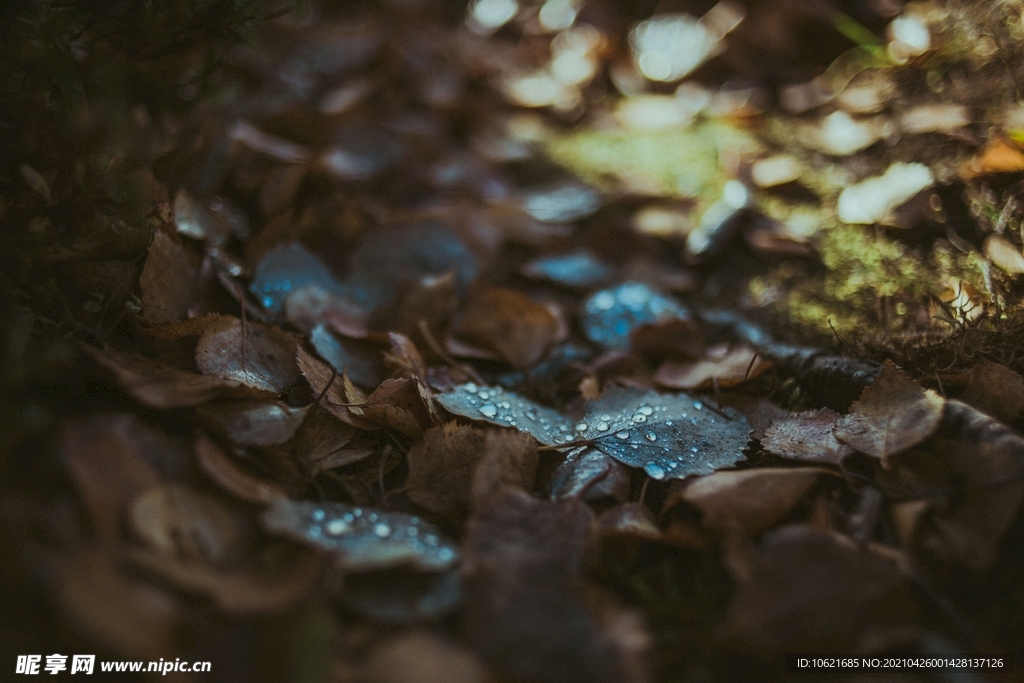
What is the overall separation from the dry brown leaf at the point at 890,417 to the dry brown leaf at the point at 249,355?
717mm

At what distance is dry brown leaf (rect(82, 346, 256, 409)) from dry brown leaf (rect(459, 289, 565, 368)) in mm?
436

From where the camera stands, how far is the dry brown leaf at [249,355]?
769 millimetres

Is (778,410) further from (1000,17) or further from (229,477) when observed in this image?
(1000,17)

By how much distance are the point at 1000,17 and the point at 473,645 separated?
4.23 ft

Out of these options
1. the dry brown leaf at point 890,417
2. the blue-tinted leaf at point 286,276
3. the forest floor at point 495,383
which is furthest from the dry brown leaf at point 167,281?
the dry brown leaf at point 890,417

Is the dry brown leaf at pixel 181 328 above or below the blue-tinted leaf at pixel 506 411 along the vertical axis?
above

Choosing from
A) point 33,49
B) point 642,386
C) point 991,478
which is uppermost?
point 33,49

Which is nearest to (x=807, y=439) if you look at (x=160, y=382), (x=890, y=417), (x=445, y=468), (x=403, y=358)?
(x=890, y=417)

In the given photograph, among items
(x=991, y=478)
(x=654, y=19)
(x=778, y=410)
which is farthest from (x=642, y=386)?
(x=654, y=19)

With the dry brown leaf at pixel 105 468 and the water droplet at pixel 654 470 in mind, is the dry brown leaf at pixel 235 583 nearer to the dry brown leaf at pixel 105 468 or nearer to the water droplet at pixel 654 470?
the dry brown leaf at pixel 105 468

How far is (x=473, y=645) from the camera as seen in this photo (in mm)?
540

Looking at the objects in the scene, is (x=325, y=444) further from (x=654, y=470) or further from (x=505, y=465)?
(x=654, y=470)

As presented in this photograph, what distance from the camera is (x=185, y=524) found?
22.1 inches

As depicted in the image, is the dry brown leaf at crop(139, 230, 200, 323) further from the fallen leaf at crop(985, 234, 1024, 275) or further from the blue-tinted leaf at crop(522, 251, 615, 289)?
the fallen leaf at crop(985, 234, 1024, 275)
